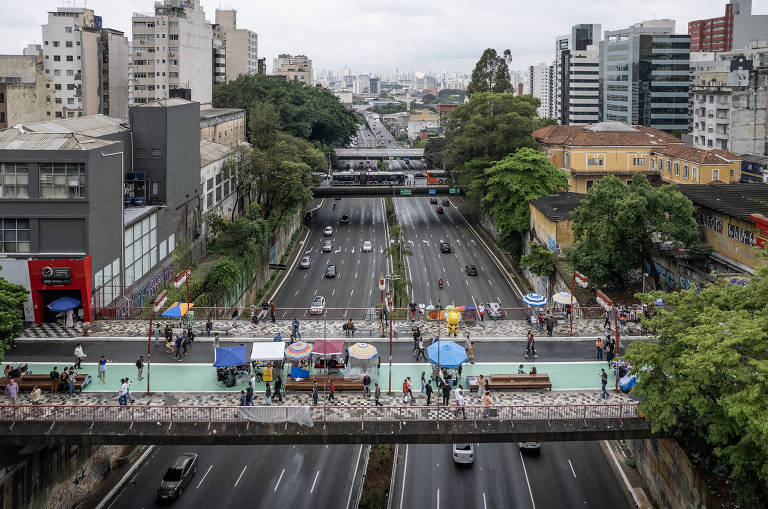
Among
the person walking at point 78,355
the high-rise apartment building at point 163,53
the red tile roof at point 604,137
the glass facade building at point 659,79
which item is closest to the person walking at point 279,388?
the person walking at point 78,355

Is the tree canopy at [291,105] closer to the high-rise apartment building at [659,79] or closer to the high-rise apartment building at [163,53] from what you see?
the high-rise apartment building at [163,53]

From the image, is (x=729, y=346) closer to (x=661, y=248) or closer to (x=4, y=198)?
(x=661, y=248)

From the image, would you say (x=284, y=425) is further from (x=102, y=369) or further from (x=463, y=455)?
(x=463, y=455)

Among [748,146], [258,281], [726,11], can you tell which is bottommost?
[258,281]

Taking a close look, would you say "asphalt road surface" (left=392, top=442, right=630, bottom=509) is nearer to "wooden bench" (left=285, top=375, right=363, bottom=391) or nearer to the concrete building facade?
"wooden bench" (left=285, top=375, right=363, bottom=391)

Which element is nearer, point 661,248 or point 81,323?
point 81,323

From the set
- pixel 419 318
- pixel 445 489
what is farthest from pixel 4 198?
pixel 445 489
